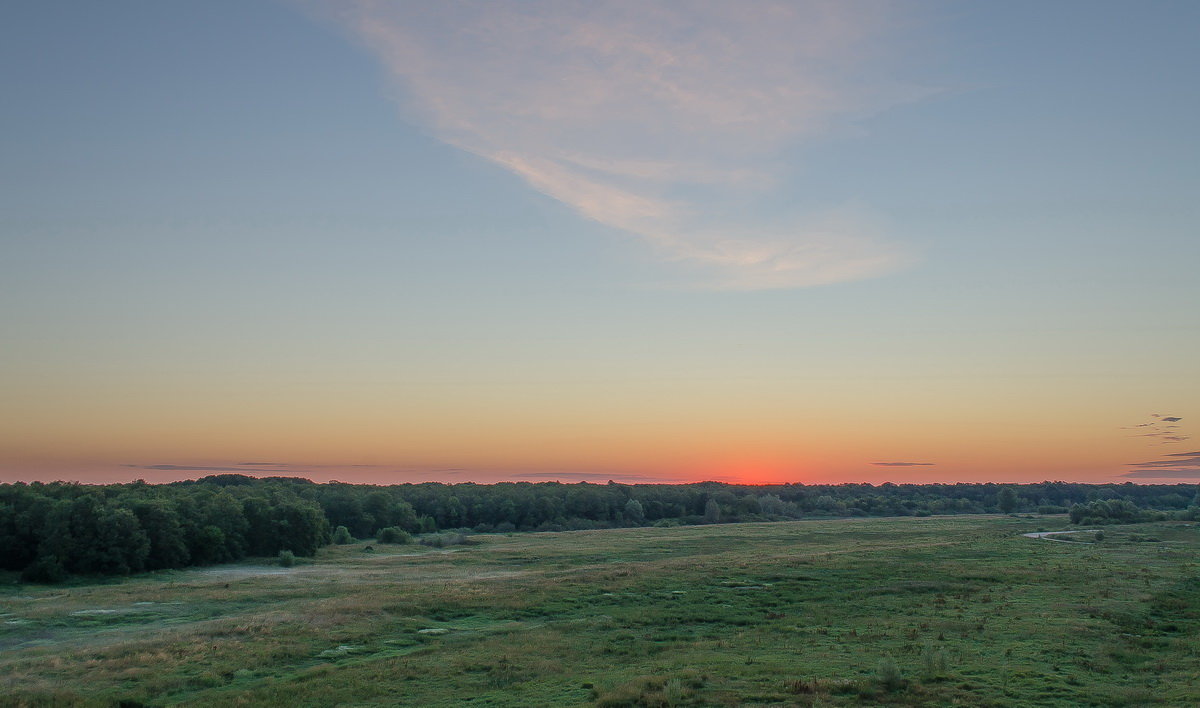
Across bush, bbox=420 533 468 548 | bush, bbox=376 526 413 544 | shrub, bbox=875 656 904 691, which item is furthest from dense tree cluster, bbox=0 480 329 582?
shrub, bbox=875 656 904 691

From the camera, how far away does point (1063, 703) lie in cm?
2236

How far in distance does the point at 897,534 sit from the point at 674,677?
98.5m

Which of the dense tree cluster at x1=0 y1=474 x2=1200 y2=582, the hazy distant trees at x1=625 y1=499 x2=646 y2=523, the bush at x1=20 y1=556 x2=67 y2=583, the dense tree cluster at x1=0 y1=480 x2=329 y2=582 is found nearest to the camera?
the bush at x1=20 y1=556 x2=67 y2=583

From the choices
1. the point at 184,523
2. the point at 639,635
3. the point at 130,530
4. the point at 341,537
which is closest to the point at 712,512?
the point at 341,537

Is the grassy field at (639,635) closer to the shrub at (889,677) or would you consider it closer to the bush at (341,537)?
the shrub at (889,677)

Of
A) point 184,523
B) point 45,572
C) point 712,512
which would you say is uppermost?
point 184,523

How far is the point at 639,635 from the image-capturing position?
3756 cm

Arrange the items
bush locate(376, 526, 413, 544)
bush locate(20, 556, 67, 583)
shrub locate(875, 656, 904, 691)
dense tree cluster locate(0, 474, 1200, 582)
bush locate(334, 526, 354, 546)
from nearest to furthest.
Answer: shrub locate(875, 656, 904, 691), bush locate(20, 556, 67, 583), dense tree cluster locate(0, 474, 1200, 582), bush locate(334, 526, 354, 546), bush locate(376, 526, 413, 544)

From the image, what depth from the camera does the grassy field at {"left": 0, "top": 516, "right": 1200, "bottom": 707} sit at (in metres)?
25.5

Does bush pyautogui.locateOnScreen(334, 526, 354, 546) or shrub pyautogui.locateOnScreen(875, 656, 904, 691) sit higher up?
shrub pyautogui.locateOnScreen(875, 656, 904, 691)

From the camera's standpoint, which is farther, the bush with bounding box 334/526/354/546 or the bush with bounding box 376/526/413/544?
the bush with bounding box 376/526/413/544

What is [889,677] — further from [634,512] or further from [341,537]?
[634,512]

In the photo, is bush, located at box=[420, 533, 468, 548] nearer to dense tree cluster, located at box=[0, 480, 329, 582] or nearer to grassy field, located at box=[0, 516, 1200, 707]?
dense tree cluster, located at box=[0, 480, 329, 582]

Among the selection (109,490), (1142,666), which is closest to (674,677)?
(1142,666)
